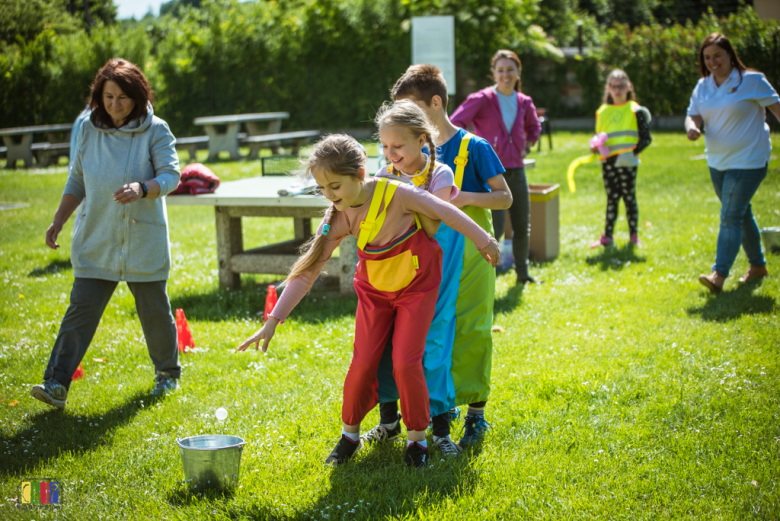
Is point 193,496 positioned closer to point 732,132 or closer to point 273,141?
point 732,132

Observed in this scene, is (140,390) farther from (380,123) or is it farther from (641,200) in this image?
(641,200)

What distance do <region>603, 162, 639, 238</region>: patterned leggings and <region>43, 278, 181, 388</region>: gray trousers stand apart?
5.49 meters

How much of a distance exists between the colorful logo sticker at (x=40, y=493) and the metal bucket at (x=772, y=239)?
670 centimetres

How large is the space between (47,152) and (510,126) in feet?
53.1

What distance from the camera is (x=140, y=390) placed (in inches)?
172

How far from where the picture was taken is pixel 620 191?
7988 mm

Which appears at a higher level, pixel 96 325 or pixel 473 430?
pixel 96 325

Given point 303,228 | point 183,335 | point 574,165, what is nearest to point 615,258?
point 574,165

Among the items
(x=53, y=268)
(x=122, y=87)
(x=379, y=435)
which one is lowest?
(x=53, y=268)

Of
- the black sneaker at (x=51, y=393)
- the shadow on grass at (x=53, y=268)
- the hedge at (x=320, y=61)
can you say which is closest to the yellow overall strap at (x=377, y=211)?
the black sneaker at (x=51, y=393)

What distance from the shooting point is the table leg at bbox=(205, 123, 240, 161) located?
750 inches

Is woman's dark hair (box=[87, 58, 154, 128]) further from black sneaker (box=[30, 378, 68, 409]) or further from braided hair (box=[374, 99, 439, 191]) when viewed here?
braided hair (box=[374, 99, 439, 191])

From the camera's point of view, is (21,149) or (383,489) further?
(21,149)

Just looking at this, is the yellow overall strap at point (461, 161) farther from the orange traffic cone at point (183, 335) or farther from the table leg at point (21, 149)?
the table leg at point (21, 149)
